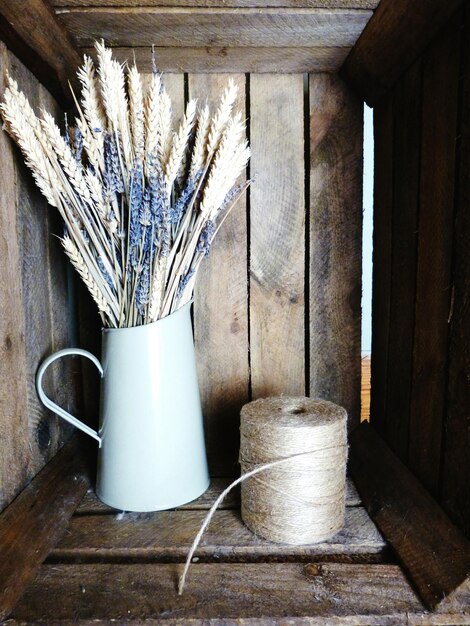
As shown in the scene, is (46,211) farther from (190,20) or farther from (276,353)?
(276,353)

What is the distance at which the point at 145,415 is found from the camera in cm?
88

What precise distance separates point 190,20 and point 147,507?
32.5 inches

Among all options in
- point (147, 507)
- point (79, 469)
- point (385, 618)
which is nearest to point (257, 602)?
point (385, 618)

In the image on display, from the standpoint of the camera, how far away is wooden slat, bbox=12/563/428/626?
0.65 metres

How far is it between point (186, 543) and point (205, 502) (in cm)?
14

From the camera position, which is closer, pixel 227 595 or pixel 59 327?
pixel 227 595

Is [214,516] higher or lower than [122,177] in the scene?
lower

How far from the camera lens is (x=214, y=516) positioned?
90 cm

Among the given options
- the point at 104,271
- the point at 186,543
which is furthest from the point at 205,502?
the point at 104,271

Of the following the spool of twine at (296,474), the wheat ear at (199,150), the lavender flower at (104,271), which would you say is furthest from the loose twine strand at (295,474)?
the wheat ear at (199,150)

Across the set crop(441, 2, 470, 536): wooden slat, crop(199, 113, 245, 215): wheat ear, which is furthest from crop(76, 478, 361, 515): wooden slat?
crop(199, 113, 245, 215): wheat ear

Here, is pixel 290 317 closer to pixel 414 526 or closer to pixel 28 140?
pixel 414 526

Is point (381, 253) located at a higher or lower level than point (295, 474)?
higher

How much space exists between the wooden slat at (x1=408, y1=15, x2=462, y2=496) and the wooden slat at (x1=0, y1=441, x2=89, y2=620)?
61 cm
